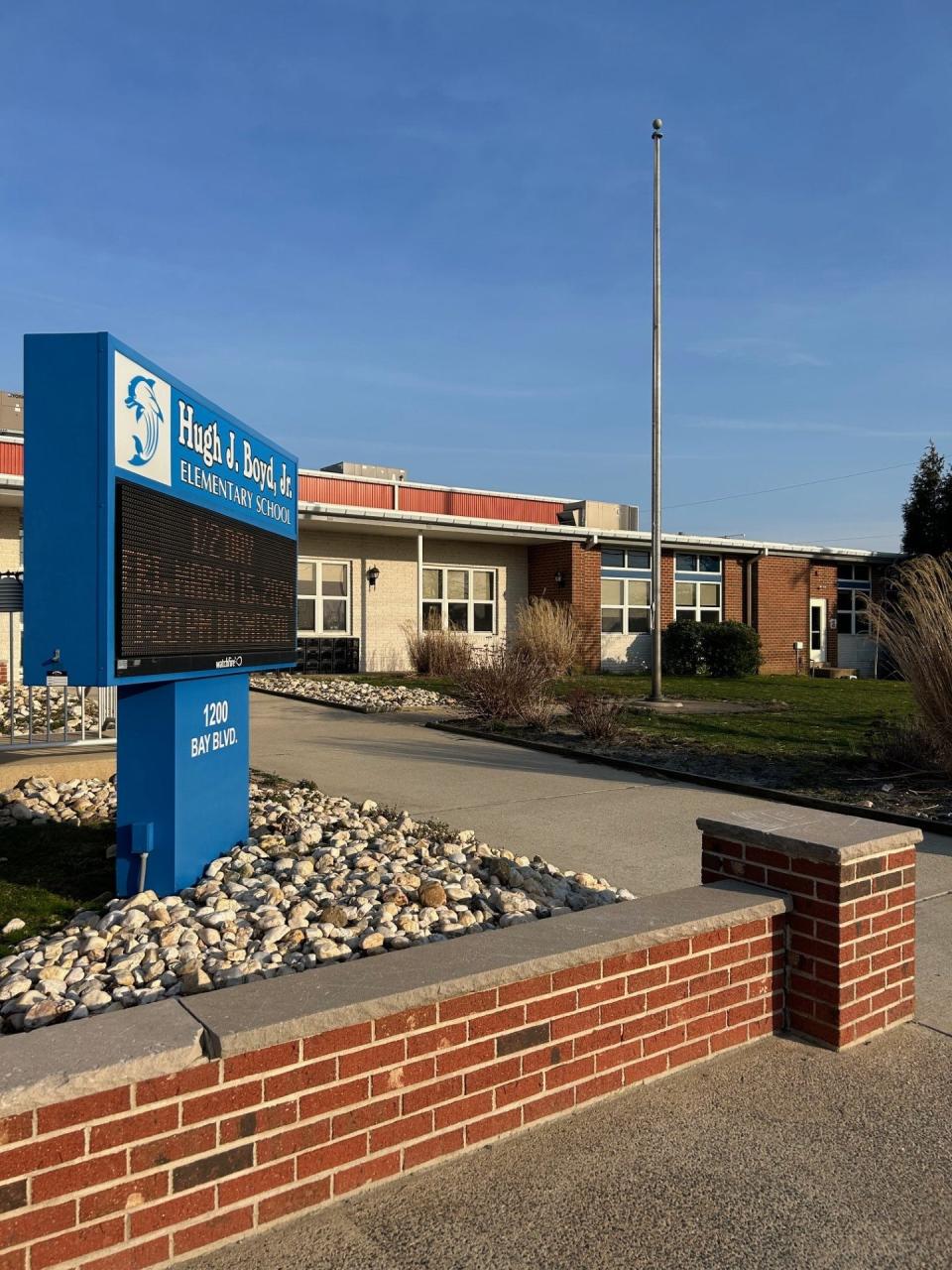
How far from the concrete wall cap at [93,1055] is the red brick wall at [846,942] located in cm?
232

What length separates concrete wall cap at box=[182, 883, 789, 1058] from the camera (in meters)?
2.58

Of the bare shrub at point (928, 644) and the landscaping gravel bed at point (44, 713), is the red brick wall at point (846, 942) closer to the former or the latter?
the bare shrub at point (928, 644)

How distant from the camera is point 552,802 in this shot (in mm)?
8078

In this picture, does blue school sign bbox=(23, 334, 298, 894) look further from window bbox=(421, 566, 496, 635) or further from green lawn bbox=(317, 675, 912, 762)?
window bbox=(421, 566, 496, 635)

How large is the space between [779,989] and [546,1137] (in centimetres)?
126

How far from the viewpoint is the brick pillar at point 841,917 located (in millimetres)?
3652

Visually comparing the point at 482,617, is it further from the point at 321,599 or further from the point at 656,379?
the point at 656,379

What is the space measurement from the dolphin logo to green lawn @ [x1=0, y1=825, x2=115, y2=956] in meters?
2.27

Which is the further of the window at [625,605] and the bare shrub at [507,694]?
the window at [625,605]

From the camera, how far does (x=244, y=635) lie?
5.77 m

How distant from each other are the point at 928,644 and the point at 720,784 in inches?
82.7

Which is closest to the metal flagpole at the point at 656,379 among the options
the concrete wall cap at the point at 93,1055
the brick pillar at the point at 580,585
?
the brick pillar at the point at 580,585

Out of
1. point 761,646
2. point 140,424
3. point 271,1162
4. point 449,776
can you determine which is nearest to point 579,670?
point 761,646

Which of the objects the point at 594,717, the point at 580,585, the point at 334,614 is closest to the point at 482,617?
the point at 580,585
